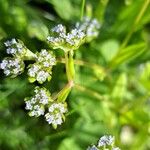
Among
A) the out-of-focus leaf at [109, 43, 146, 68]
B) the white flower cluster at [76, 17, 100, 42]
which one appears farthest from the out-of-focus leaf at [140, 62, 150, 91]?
the white flower cluster at [76, 17, 100, 42]

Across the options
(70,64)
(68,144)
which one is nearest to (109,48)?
(68,144)

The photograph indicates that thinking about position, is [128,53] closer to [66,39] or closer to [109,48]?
[109,48]

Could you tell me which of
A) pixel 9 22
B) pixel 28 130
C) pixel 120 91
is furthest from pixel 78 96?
pixel 9 22

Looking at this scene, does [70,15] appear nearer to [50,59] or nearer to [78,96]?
[78,96]

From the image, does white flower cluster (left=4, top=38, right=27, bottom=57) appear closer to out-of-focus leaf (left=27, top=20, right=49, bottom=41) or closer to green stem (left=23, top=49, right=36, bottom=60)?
green stem (left=23, top=49, right=36, bottom=60)

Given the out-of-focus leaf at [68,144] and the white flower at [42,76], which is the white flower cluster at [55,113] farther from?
the out-of-focus leaf at [68,144]
